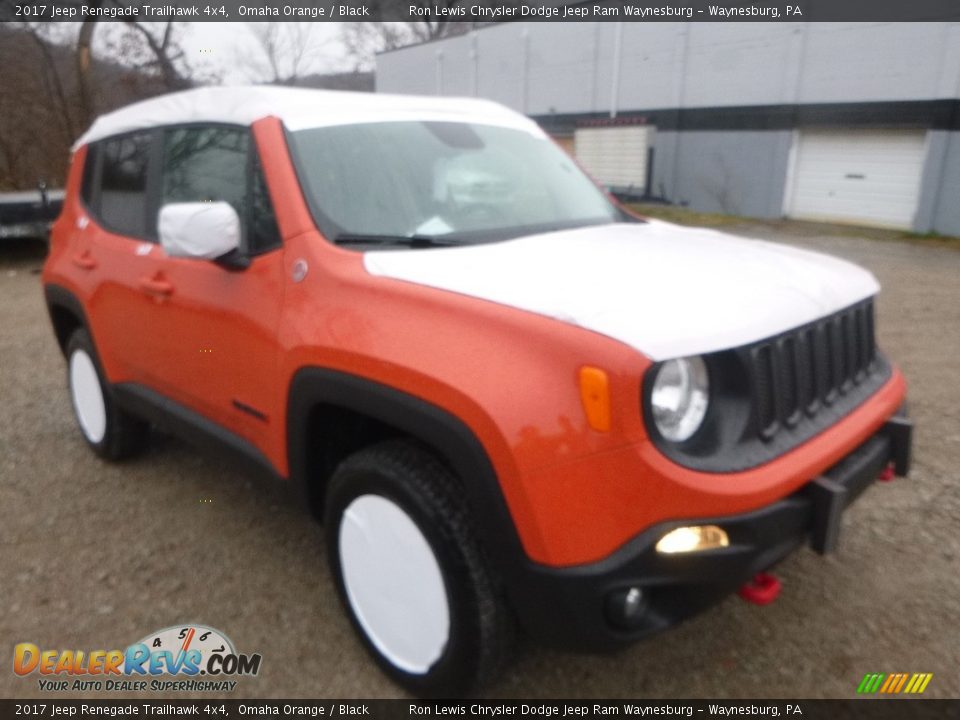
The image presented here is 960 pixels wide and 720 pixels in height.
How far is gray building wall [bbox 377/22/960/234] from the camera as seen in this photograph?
49.1 feet

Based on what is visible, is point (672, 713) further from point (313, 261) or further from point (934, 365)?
point (934, 365)

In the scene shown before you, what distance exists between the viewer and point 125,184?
Result: 353cm

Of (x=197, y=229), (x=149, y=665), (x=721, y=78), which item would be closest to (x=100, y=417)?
(x=149, y=665)

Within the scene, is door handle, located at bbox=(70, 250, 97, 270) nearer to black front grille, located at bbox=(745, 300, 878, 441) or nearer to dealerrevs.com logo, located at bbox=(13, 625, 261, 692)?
dealerrevs.com logo, located at bbox=(13, 625, 261, 692)

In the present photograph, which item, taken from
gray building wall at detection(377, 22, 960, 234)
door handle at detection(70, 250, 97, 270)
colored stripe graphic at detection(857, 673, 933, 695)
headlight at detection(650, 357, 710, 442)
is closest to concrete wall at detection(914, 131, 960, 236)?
gray building wall at detection(377, 22, 960, 234)

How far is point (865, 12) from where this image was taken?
1581 cm

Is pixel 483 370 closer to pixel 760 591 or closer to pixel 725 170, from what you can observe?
pixel 760 591

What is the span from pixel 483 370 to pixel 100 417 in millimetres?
2994

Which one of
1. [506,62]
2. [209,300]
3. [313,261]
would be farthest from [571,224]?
[506,62]

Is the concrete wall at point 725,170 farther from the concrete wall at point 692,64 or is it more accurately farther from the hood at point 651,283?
the hood at point 651,283

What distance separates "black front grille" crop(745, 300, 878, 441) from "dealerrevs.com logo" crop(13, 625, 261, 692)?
73.8 inches

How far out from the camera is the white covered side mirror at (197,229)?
7.69 feet

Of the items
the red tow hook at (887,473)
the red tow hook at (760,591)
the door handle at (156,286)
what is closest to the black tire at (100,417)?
the door handle at (156,286)

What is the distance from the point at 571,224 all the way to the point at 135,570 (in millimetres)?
2293
